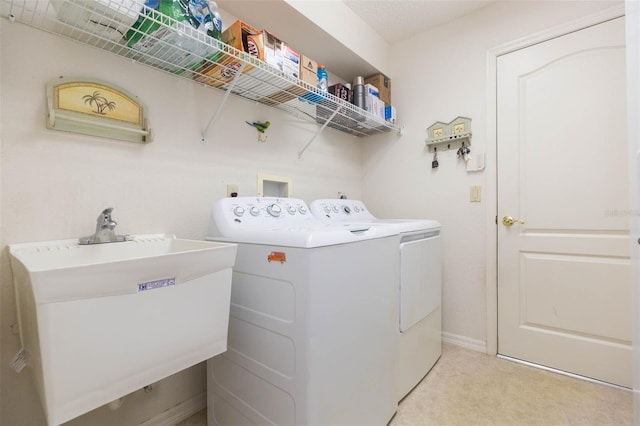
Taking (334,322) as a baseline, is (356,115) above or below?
above

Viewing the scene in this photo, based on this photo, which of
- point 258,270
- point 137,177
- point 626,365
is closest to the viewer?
point 258,270

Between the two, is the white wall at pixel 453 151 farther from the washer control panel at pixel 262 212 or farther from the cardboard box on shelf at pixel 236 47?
the cardboard box on shelf at pixel 236 47

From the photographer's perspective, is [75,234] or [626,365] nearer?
[75,234]

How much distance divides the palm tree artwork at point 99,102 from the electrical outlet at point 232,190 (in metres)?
0.64

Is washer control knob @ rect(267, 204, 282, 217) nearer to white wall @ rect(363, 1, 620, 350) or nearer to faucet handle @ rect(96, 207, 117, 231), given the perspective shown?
faucet handle @ rect(96, 207, 117, 231)

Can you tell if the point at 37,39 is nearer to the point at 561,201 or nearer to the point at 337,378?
the point at 337,378

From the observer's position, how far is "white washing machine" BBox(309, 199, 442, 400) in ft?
4.93

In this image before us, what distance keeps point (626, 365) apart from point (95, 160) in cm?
289

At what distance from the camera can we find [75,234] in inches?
45.6

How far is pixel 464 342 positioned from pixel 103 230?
235cm

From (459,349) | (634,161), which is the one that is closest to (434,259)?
(459,349)

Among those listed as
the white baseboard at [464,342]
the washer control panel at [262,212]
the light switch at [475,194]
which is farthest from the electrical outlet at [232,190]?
the white baseboard at [464,342]

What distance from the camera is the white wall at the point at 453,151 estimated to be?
2051 mm

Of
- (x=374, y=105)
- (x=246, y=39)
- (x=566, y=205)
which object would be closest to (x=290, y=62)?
(x=246, y=39)
